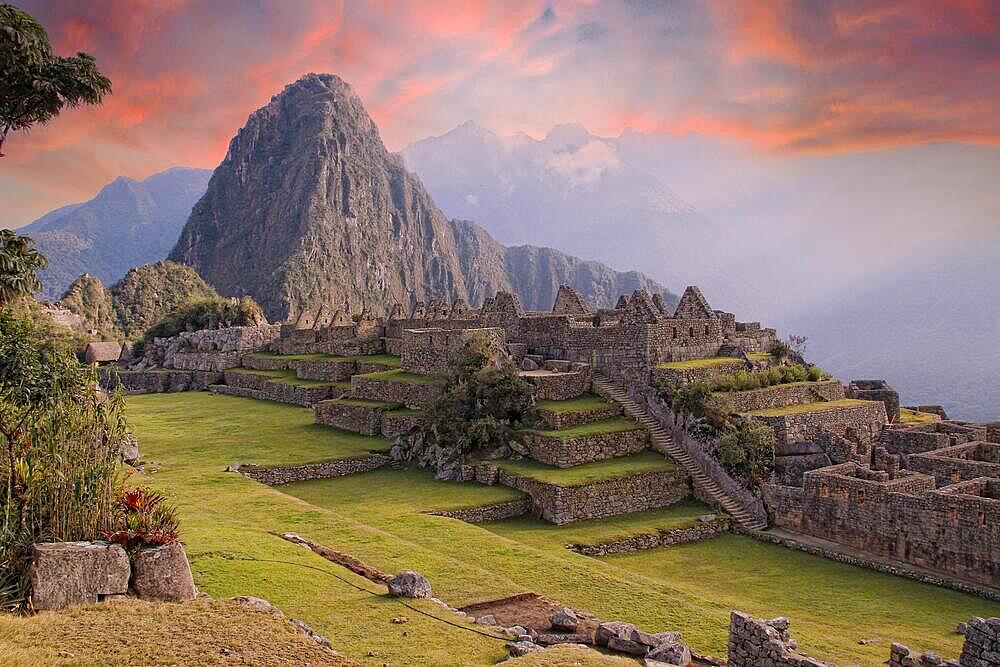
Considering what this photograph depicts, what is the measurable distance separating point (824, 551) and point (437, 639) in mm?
13832

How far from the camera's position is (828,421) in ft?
88.1

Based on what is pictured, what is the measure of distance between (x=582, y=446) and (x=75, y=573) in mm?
16913

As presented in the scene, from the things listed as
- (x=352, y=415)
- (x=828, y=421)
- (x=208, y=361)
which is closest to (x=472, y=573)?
(x=828, y=421)

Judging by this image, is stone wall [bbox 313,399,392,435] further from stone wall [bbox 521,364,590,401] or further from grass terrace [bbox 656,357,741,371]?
grass terrace [bbox 656,357,741,371]

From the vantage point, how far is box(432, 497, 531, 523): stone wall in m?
21.1

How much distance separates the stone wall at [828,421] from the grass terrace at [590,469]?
157 inches

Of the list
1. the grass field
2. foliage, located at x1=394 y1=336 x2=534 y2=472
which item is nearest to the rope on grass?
the grass field

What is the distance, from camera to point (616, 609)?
555 inches

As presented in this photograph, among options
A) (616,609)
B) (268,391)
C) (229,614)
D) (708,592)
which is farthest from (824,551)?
(268,391)

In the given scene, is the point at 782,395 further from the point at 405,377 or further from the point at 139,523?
the point at 139,523

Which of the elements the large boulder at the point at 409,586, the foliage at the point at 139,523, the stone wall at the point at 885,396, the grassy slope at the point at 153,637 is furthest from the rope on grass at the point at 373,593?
the stone wall at the point at 885,396

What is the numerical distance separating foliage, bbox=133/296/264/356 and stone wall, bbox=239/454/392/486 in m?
48.4

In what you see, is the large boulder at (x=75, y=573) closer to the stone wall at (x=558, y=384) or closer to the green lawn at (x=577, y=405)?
the green lawn at (x=577, y=405)

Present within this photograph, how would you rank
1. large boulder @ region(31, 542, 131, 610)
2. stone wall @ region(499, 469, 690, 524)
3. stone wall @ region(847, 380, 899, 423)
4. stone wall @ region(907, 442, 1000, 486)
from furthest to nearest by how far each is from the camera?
stone wall @ region(847, 380, 899, 423) → stone wall @ region(907, 442, 1000, 486) → stone wall @ region(499, 469, 690, 524) → large boulder @ region(31, 542, 131, 610)
